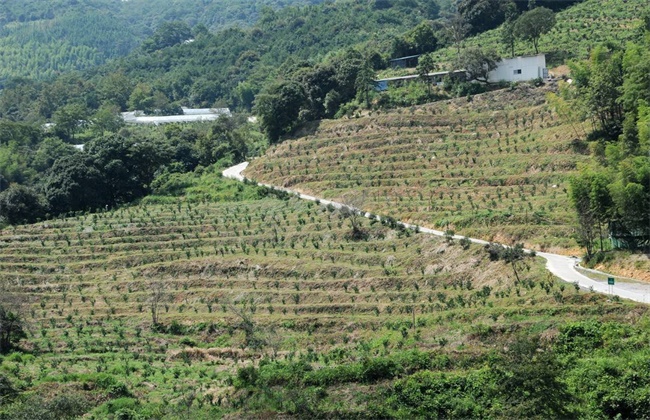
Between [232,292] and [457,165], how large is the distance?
15.4 meters

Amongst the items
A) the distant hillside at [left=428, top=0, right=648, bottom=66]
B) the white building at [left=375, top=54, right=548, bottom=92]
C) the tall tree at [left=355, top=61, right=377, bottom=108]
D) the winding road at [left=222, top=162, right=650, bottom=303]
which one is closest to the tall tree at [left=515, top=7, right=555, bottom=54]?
the distant hillside at [left=428, top=0, right=648, bottom=66]

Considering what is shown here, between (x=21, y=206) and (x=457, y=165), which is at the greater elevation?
(x=457, y=165)

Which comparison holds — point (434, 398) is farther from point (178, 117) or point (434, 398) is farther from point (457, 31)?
point (178, 117)

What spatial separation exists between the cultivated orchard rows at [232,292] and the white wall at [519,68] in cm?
1796

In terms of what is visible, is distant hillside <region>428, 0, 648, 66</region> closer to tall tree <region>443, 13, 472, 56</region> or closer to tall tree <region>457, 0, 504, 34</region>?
tall tree <region>443, 13, 472, 56</region>

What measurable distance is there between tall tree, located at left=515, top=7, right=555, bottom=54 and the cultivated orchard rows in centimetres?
2199

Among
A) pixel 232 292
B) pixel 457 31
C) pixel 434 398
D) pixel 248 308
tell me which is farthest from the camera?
pixel 457 31

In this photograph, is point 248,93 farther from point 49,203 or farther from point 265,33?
point 49,203

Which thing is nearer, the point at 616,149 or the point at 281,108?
the point at 616,149

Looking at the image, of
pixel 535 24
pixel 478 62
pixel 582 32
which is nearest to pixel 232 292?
pixel 478 62

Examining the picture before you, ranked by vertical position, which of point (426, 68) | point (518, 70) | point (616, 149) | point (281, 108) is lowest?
point (616, 149)

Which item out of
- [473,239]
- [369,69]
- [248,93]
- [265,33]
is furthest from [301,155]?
[265,33]

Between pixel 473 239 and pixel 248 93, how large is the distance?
58664 mm

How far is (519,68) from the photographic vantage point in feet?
209
